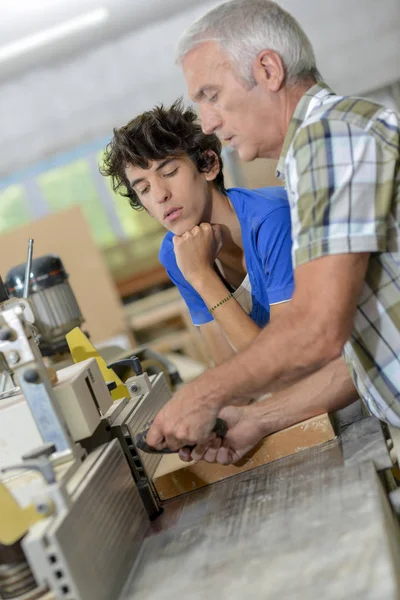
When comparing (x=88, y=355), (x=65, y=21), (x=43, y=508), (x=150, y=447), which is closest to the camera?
(x=43, y=508)

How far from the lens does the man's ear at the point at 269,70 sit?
1.22 metres

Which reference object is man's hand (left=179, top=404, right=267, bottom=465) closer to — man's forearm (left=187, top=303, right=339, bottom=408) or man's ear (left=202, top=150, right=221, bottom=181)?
man's forearm (left=187, top=303, right=339, bottom=408)

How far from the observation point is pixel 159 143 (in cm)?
174

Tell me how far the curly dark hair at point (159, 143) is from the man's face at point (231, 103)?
45 centimetres

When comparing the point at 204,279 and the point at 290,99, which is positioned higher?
the point at 290,99

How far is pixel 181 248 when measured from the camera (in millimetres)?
1799

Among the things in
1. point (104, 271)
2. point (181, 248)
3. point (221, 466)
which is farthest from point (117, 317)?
point (221, 466)

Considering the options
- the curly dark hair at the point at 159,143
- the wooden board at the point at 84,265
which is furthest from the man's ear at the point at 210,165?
the wooden board at the point at 84,265

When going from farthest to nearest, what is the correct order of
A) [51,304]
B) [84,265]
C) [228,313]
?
[84,265] < [51,304] < [228,313]

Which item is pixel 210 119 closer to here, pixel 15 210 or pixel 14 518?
pixel 14 518

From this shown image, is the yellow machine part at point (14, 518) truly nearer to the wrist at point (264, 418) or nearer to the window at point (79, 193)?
the wrist at point (264, 418)

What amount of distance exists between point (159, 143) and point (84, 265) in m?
3.11

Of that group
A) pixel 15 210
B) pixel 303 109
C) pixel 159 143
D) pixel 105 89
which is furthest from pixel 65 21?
pixel 303 109

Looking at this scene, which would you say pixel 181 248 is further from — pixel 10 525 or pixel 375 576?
pixel 375 576
